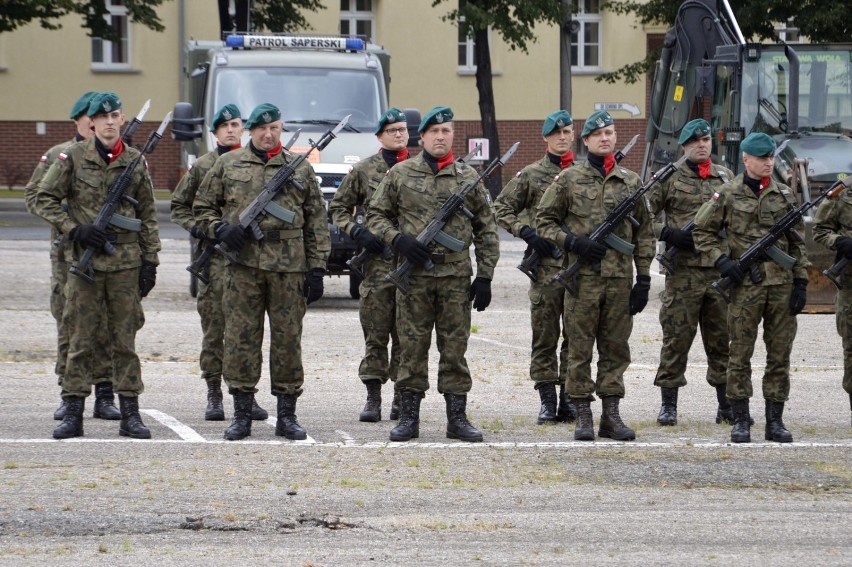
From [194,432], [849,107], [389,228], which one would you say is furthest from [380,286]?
[849,107]

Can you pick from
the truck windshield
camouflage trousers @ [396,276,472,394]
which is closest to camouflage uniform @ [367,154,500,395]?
camouflage trousers @ [396,276,472,394]

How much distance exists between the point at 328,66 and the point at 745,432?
401 inches

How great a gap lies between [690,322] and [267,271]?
9.39ft

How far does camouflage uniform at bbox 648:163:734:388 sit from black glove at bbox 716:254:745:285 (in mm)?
778

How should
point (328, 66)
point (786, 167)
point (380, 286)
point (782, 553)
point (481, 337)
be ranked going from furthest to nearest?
point (328, 66)
point (786, 167)
point (481, 337)
point (380, 286)
point (782, 553)

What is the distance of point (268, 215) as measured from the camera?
930 cm

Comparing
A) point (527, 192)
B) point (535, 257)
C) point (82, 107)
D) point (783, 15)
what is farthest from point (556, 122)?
point (783, 15)

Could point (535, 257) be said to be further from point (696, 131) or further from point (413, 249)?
point (696, 131)

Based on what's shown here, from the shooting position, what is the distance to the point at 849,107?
18000 mm

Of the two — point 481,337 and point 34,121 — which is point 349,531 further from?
point 34,121

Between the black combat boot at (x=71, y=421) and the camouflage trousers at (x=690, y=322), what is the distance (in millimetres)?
3680

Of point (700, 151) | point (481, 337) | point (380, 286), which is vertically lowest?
point (481, 337)

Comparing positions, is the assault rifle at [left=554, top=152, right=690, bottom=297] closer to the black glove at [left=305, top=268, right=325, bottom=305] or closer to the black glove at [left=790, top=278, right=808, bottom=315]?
the black glove at [left=790, top=278, right=808, bottom=315]

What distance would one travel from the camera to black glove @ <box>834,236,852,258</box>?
970cm
